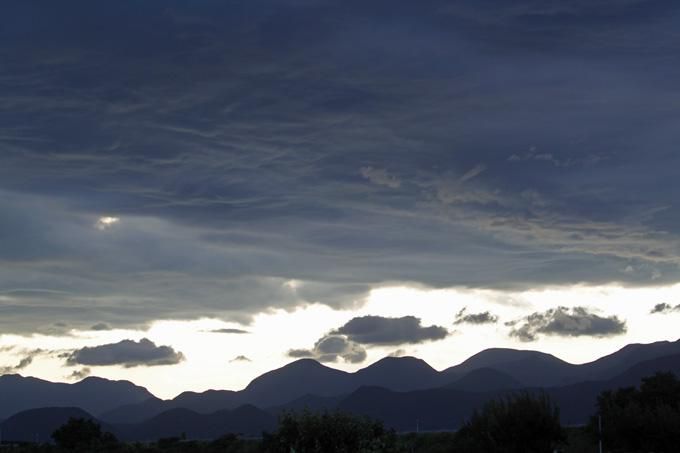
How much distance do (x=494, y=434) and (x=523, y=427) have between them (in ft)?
7.33

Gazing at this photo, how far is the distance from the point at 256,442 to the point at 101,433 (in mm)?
20890

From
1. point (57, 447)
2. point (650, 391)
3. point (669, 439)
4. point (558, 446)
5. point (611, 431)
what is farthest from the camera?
point (57, 447)

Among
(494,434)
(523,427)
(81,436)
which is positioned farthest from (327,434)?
(81,436)

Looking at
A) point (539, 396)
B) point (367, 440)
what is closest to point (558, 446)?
point (539, 396)

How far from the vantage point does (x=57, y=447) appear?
407 feet

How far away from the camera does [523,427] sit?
2391 inches

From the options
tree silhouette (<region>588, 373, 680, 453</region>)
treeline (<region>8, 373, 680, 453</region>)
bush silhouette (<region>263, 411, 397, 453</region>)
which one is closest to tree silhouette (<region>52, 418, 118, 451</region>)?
treeline (<region>8, 373, 680, 453</region>)

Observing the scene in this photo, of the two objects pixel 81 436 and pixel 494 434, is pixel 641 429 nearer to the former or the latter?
pixel 494 434

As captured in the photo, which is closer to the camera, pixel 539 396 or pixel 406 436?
pixel 539 396

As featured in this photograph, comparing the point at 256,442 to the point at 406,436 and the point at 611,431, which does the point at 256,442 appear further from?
the point at 611,431

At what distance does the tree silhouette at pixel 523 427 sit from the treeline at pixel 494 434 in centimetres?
6

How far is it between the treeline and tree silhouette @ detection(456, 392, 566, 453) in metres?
0.06

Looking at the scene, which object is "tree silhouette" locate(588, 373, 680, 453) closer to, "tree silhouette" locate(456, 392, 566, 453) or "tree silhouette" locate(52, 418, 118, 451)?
"tree silhouette" locate(456, 392, 566, 453)

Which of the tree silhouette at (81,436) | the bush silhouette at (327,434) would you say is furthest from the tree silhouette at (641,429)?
the tree silhouette at (81,436)
